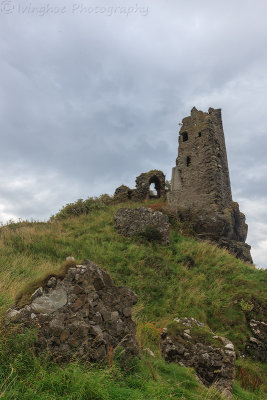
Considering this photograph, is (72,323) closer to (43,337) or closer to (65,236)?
(43,337)

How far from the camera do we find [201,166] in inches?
856

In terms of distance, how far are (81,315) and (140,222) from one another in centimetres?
1304

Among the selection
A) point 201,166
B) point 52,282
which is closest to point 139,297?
point 52,282

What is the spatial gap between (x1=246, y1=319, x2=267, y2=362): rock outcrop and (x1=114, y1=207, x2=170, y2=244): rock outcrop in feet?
22.8

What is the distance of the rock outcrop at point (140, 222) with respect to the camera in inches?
651

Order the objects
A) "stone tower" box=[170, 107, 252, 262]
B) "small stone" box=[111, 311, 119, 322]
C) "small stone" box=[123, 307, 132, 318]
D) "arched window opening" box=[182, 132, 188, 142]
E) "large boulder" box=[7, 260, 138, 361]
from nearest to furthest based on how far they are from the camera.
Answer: "large boulder" box=[7, 260, 138, 361], "small stone" box=[111, 311, 119, 322], "small stone" box=[123, 307, 132, 318], "stone tower" box=[170, 107, 252, 262], "arched window opening" box=[182, 132, 188, 142]

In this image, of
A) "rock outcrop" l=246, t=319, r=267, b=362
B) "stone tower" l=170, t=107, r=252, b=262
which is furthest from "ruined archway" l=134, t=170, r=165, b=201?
"rock outcrop" l=246, t=319, r=267, b=362

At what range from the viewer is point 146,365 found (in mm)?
4484

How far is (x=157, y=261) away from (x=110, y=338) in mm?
9536

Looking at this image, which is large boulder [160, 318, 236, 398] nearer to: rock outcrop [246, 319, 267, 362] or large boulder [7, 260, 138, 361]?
large boulder [7, 260, 138, 361]

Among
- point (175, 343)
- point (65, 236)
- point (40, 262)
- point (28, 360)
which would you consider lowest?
point (175, 343)

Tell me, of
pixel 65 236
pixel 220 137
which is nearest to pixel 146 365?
pixel 65 236

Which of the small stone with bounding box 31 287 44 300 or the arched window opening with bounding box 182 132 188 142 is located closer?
the small stone with bounding box 31 287 44 300

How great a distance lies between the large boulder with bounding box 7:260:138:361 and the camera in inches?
143
